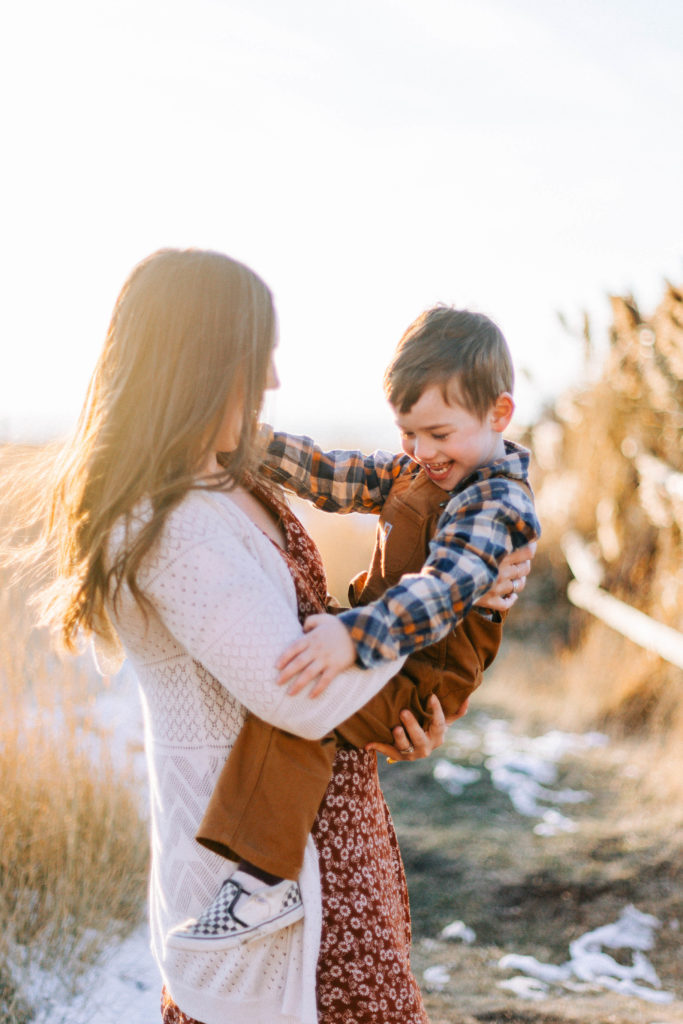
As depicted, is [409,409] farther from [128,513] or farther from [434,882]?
[434,882]

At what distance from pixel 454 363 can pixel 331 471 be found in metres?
0.39

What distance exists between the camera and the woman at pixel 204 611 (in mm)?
1405

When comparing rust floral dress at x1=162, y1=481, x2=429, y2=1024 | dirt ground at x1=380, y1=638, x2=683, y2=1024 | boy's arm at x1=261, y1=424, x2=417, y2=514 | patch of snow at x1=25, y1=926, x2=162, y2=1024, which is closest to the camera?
rust floral dress at x1=162, y1=481, x2=429, y2=1024

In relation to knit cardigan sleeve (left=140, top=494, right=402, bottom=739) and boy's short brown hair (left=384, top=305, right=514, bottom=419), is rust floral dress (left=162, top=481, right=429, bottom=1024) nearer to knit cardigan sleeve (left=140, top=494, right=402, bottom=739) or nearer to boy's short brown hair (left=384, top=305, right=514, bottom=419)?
knit cardigan sleeve (left=140, top=494, right=402, bottom=739)

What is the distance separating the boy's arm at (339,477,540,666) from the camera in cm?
145

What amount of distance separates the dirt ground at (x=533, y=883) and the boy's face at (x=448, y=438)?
6.09ft

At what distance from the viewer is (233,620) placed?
1374 millimetres

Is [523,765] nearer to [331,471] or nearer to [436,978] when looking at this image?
[436,978]

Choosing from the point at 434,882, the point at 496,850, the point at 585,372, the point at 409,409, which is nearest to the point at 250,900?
the point at 409,409

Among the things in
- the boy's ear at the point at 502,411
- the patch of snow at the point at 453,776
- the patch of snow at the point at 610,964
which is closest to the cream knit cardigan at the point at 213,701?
the boy's ear at the point at 502,411

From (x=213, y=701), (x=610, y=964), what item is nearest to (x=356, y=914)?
(x=213, y=701)

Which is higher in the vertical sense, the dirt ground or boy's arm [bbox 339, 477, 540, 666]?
boy's arm [bbox 339, 477, 540, 666]

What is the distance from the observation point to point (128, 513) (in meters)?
1.44

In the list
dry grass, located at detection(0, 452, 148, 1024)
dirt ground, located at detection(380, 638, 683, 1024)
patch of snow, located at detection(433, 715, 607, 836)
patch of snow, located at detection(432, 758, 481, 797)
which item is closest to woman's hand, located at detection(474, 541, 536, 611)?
dry grass, located at detection(0, 452, 148, 1024)
